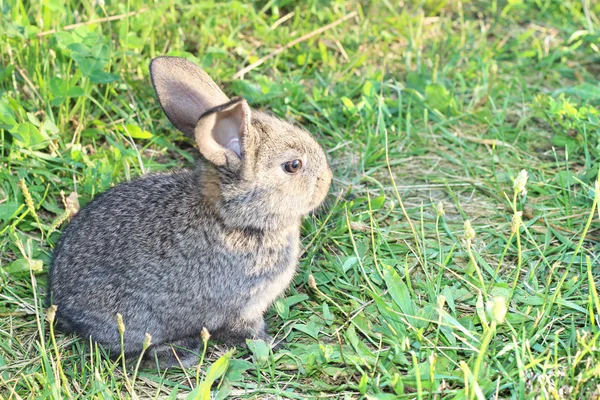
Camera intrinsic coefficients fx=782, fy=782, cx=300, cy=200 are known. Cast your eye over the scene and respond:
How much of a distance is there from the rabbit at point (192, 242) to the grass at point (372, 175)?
0.16 metres

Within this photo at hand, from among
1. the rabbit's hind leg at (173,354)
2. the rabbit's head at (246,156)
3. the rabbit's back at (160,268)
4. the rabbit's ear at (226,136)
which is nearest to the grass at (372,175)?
the rabbit's hind leg at (173,354)

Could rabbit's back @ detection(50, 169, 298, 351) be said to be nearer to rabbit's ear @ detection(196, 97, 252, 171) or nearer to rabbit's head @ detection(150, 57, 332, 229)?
rabbit's head @ detection(150, 57, 332, 229)

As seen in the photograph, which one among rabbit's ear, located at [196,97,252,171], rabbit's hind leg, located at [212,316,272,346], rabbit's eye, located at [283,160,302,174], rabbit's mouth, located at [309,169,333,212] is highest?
rabbit's ear, located at [196,97,252,171]

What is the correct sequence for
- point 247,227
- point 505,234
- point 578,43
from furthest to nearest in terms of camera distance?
point 578,43
point 505,234
point 247,227

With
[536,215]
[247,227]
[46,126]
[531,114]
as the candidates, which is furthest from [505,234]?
[46,126]

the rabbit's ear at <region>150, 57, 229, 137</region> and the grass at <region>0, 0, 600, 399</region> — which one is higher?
the rabbit's ear at <region>150, 57, 229, 137</region>

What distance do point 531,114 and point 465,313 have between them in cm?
194

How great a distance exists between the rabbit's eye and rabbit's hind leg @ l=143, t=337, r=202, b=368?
1078 mm

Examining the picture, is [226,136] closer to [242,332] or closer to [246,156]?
[246,156]

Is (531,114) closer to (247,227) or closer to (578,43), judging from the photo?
(578,43)

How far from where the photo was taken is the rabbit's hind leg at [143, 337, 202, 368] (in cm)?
411

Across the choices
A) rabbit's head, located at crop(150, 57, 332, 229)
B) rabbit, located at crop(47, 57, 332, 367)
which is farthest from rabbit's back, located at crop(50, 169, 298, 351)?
rabbit's head, located at crop(150, 57, 332, 229)

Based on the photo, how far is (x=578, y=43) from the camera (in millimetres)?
6008

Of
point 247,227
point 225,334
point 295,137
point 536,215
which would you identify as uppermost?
point 295,137
